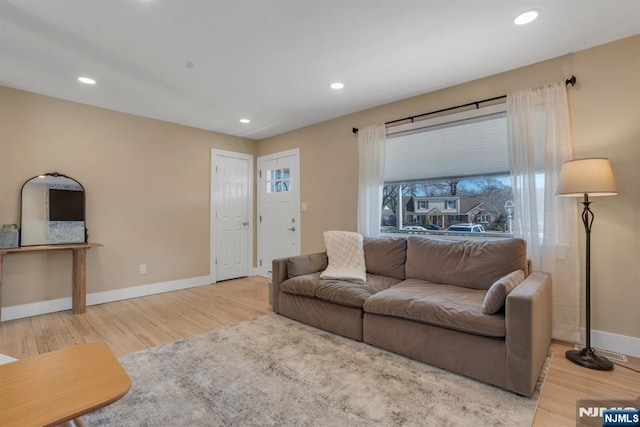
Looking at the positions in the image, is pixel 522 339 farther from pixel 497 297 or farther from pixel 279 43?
pixel 279 43

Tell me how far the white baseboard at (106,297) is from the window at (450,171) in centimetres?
299

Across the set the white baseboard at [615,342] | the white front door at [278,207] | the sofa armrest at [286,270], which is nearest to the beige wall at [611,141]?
the white baseboard at [615,342]

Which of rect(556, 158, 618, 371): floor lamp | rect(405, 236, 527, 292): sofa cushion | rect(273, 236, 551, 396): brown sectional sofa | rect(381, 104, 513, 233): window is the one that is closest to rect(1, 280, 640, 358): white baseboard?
rect(556, 158, 618, 371): floor lamp

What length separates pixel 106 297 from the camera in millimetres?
3752

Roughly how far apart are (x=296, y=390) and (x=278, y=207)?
340 centimetres

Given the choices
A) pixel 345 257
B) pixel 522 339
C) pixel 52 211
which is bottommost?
pixel 522 339

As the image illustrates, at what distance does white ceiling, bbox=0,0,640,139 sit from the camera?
1969 mm

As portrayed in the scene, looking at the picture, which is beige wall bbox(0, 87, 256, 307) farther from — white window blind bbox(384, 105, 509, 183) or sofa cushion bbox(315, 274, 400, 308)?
white window blind bbox(384, 105, 509, 183)

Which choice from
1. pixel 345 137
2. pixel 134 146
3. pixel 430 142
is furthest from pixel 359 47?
pixel 134 146

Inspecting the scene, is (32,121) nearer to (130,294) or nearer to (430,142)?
(130,294)

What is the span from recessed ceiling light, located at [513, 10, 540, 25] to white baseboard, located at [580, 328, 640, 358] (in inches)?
96.4

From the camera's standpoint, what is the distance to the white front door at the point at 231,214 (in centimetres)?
482

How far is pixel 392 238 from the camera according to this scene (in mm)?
3291

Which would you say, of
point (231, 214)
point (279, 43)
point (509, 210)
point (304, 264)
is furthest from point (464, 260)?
point (231, 214)
